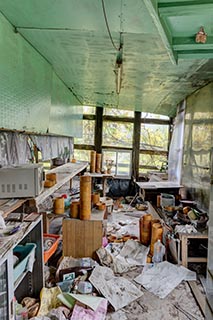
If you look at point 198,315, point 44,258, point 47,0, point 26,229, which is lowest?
point 198,315

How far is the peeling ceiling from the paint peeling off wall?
436 mm

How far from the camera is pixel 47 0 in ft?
5.30

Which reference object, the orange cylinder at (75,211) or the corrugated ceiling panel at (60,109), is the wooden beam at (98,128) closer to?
the corrugated ceiling panel at (60,109)

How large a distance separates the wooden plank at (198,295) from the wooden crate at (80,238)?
1.15 meters

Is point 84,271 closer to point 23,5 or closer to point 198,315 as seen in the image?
point 198,315

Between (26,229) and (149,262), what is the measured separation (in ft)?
7.06

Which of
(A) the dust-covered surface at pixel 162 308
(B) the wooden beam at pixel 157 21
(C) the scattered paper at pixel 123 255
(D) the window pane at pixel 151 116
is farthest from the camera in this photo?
(D) the window pane at pixel 151 116

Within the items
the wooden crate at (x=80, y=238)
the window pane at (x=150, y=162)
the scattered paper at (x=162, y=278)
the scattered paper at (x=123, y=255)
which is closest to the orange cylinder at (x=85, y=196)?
the wooden crate at (x=80, y=238)

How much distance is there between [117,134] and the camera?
780 centimetres

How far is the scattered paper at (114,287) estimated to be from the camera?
8.25 feet

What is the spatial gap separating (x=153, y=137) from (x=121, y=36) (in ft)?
18.9

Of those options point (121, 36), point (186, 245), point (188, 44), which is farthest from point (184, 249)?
point (121, 36)

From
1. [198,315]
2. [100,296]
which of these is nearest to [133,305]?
[100,296]

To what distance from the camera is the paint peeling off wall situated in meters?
3.82
